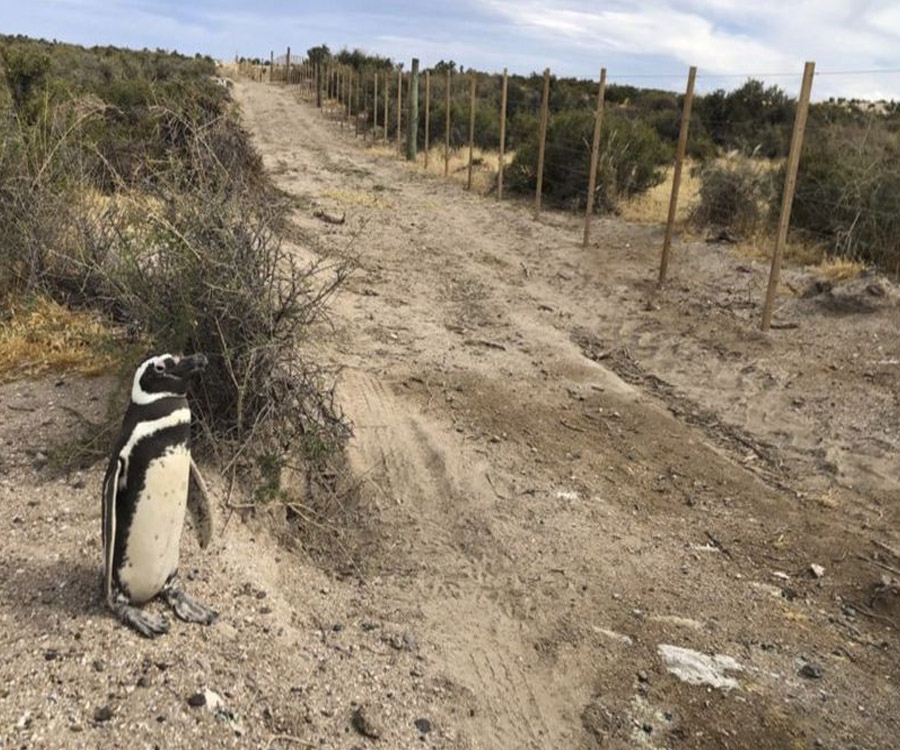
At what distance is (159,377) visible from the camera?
2785 mm

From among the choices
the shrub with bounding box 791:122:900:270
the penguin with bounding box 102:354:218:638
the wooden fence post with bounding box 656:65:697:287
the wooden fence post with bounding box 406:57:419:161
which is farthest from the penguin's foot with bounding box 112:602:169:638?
the wooden fence post with bounding box 406:57:419:161

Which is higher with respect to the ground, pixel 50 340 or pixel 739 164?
pixel 739 164

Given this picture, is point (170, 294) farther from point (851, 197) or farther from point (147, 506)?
point (851, 197)

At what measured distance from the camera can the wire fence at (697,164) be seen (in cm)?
1043

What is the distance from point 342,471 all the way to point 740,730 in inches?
98.8

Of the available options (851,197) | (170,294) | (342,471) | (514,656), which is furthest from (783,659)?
(851,197)

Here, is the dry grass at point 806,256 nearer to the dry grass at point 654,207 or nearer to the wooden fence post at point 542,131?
the dry grass at point 654,207

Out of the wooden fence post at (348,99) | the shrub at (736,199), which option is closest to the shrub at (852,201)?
the shrub at (736,199)

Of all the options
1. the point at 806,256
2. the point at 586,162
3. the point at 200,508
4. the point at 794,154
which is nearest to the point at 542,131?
the point at 586,162

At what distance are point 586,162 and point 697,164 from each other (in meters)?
4.03

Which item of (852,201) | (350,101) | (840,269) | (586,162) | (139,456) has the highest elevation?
(350,101)

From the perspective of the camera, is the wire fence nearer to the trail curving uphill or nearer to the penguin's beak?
the trail curving uphill

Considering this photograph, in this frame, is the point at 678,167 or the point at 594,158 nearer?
the point at 678,167

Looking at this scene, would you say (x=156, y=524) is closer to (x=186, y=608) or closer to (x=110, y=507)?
(x=110, y=507)
